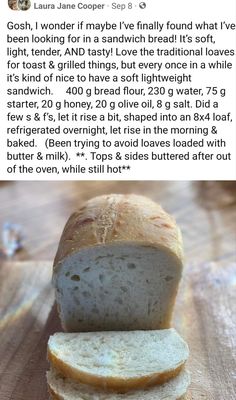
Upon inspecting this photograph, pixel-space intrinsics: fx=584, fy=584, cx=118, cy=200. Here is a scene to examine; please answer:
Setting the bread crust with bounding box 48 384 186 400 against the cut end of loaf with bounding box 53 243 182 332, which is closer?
the bread crust with bounding box 48 384 186 400

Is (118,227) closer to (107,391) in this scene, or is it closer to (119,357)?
(119,357)

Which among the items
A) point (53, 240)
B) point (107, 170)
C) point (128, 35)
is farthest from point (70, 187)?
point (128, 35)

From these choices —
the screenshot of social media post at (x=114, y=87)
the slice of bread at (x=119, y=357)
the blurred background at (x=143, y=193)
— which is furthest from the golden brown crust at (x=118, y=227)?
the blurred background at (x=143, y=193)

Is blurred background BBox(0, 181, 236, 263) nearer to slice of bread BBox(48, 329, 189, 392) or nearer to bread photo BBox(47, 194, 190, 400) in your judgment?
bread photo BBox(47, 194, 190, 400)

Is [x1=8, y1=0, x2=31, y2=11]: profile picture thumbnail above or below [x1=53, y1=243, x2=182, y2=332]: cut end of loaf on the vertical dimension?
above

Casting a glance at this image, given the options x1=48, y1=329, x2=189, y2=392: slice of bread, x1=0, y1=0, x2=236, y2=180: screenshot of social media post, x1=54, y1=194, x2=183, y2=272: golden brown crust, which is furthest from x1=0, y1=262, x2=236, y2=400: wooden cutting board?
x1=0, y1=0, x2=236, y2=180: screenshot of social media post

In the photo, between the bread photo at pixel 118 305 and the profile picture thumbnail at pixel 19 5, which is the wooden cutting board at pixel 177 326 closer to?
the bread photo at pixel 118 305

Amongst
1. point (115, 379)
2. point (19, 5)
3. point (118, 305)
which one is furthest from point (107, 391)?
point (19, 5)
